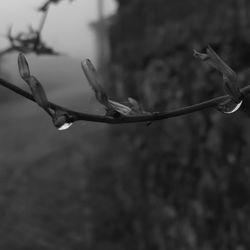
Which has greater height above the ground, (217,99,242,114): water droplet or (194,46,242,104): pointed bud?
(194,46,242,104): pointed bud

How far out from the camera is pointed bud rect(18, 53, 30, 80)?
0.58 metres

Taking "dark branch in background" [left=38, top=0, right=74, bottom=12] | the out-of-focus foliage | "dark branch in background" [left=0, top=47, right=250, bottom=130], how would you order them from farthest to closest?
1. the out-of-focus foliage
2. "dark branch in background" [left=38, top=0, right=74, bottom=12]
3. "dark branch in background" [left=0, top=47, right=250, bottom=130]

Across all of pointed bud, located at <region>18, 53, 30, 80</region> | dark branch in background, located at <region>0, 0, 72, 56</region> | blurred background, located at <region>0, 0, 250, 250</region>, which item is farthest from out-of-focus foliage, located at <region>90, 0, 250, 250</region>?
pointed bud, located at <region>18, 53, 30, 80</region>

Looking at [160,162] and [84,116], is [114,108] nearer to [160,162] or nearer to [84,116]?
[84,116]

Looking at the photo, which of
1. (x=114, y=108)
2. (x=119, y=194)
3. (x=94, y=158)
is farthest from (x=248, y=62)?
(x=94, y=158)

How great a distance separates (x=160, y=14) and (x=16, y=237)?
2876 mm

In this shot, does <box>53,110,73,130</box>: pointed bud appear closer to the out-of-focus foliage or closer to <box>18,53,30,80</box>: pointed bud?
<box>18,53,30,80</box>: pointed bud

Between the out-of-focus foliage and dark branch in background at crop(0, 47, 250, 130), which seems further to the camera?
the out-of-focus foliage

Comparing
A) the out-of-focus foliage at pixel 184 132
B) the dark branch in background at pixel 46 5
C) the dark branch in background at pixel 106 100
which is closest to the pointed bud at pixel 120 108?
the dark branch in background at pixel 106 100

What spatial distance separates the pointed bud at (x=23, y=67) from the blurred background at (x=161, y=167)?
0.40ft

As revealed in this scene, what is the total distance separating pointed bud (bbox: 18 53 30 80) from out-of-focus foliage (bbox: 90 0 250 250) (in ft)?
6.13

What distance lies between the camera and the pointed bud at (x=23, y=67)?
22.7 inches

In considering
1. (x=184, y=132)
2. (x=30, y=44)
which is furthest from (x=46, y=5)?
(x=184, y=132)

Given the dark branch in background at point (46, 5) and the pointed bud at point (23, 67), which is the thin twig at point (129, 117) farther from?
the dark branch in background at point (46, 5)
